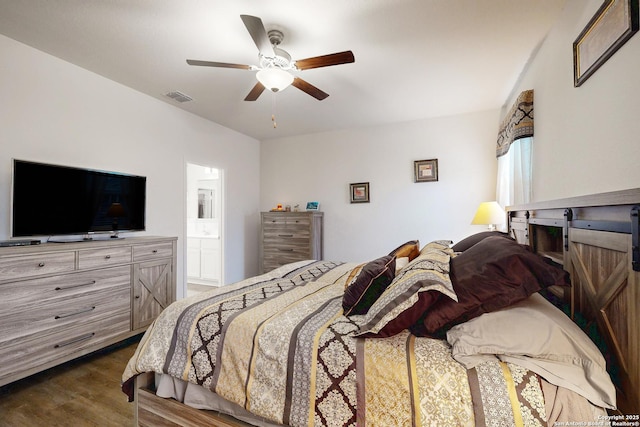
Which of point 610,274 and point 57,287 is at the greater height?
point 610,274

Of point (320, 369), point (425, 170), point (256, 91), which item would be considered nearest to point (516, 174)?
point (425, 170)

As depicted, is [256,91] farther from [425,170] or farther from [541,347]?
[425,170]

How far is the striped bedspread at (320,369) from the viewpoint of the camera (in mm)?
956

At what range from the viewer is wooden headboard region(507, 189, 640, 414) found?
858 mm

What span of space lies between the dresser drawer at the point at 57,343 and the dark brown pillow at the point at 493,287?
104 inches

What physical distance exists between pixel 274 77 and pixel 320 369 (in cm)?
192

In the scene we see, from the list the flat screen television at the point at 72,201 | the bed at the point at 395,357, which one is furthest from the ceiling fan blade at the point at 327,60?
the flat screen television at the point at 72,201

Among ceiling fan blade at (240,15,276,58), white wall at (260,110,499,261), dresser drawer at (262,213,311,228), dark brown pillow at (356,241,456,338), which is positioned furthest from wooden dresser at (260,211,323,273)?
dark brown pillow at (356,241,456,338)

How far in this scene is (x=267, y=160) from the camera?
5.30m

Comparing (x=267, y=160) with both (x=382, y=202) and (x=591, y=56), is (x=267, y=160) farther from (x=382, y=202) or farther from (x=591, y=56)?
(x=591, y=56)

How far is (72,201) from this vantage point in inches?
100

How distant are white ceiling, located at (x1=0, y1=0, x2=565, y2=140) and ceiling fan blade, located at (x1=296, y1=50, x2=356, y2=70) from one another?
0.32m

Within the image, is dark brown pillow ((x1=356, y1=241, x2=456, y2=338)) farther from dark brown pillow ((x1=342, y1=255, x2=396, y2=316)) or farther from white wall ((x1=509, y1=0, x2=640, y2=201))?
white wall ((x1=509, y1=0, x2=640, y2=201))

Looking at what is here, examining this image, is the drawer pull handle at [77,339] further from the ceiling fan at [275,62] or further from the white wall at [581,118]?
the white wall at [581,118]
